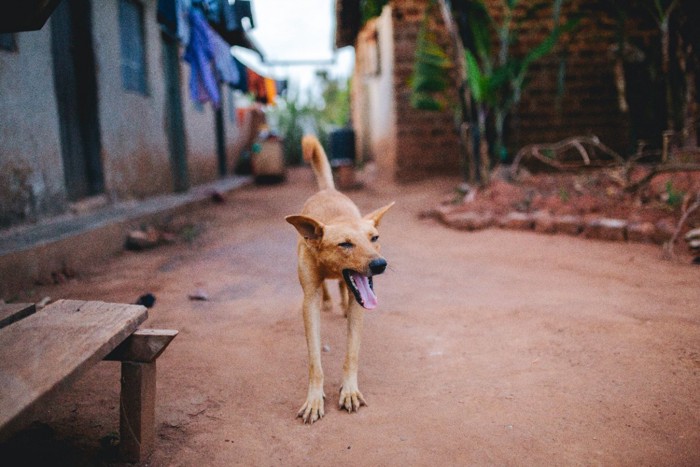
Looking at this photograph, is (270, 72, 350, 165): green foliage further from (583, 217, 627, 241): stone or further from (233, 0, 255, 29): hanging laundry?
(583, 217, 627, 241): stone

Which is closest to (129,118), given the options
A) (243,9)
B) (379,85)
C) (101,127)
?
(101,127)

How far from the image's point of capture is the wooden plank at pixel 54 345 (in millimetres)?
1221

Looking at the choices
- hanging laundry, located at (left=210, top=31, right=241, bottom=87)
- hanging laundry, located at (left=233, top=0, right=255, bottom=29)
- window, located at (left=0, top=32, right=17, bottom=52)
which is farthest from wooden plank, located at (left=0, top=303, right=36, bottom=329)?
hanging laundry, located at (left=210, top=31, right=241, bottom=87)

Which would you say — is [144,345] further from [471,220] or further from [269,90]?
[269,90]

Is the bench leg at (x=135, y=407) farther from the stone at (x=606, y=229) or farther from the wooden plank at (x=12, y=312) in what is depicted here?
the stone at (x=606, y=229)

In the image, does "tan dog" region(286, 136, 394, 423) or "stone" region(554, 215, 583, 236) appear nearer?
"tan dog" region(286, 136, 394, 423)

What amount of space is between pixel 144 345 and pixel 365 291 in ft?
2.75

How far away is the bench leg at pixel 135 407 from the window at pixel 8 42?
3763mm

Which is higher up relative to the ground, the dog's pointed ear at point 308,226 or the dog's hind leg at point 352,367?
the dog's pointed ear at point 308,226

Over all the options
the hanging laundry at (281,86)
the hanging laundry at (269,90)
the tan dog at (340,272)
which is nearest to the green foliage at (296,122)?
the hanging laundry at (281,86)

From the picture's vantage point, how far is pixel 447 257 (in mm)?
4707

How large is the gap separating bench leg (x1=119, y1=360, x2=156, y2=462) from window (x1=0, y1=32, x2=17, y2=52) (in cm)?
376

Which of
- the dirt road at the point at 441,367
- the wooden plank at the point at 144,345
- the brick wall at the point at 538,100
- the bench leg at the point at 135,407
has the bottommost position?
the dirt road at the point at 441,367

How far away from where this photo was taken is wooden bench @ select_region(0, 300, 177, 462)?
1.24 m
